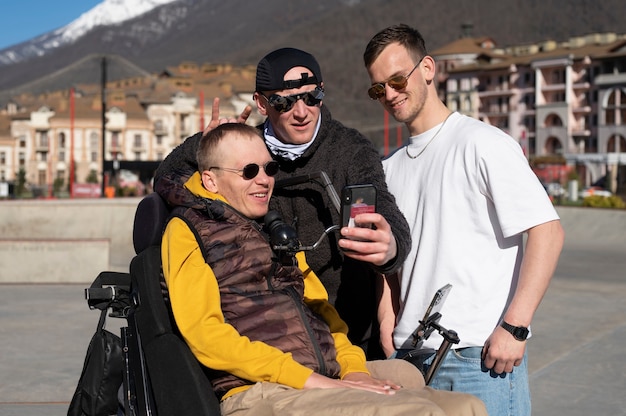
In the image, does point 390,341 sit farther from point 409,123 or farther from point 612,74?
point 612,74

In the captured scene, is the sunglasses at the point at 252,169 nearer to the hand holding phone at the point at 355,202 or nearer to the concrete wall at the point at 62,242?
the hand holding phone at the point at 355,202

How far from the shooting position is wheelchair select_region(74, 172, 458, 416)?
3.17 metres

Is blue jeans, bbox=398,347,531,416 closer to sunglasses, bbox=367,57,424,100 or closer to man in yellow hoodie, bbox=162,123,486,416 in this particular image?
man in yellow hoodie, bbox=162,123,486,416

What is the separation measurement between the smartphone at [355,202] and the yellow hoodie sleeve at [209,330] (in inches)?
19.1

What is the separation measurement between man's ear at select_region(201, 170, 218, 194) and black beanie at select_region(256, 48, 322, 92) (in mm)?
467

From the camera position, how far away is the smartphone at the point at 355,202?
317 centimetres

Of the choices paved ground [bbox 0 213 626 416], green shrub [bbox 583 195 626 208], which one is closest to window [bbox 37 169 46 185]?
A: green shrub [bbox 583 195 626 208]

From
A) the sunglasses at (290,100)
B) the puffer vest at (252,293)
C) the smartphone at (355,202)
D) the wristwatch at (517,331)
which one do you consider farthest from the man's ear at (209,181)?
the wristwatch at (517,331)

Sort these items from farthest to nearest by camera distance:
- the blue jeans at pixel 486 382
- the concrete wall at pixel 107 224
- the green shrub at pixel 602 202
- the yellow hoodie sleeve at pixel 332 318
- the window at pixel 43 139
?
the window at pixel 43 139 → the green shrub at pixel 602 202 → the concrete wall at pixel 107 224 → the blue jeans at pixel 486 382 → the yellow hoodie sleeve at pixel 332 318

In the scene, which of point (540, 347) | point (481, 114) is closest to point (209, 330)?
point (540, 347)

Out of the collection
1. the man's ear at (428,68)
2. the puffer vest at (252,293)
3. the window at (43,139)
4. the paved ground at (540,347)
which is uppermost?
the window at (43,139)

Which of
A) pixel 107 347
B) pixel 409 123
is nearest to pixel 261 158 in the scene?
pixel 409 123

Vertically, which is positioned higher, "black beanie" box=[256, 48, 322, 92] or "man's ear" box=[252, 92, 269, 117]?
"black beanie" box=[256, 48, 322, 92]

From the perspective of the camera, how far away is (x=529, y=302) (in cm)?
343
